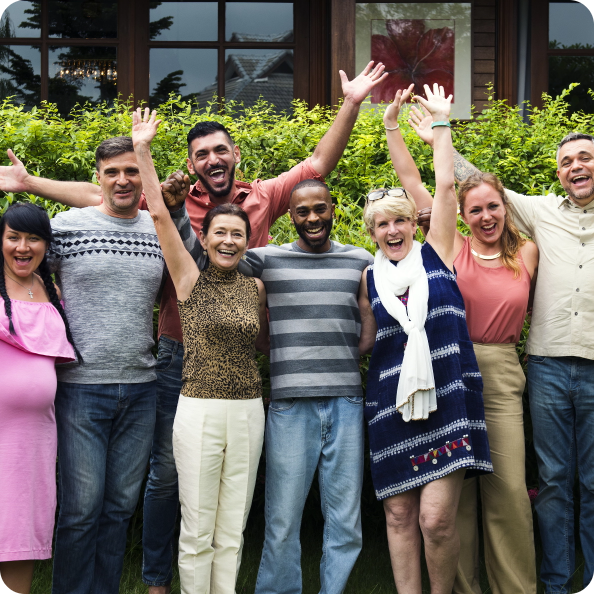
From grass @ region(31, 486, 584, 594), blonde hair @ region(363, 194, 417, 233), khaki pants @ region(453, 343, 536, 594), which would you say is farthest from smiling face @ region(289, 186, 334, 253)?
grass @ region(31, 486, 584, 594)

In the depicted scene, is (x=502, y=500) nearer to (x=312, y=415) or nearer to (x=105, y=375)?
(x=312, y=415)

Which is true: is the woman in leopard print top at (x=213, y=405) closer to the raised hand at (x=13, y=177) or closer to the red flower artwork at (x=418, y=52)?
the raised hand at (x=13, y=177)

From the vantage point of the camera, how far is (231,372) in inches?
130

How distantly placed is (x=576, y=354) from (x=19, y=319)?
277cm

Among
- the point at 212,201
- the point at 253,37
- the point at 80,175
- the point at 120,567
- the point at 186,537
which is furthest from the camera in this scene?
the point at 253,37

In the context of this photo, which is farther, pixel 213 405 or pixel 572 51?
pixel 572 51

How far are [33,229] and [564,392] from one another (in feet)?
9.17

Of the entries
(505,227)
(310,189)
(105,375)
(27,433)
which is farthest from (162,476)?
(505,227)

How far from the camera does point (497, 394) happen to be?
3607mm

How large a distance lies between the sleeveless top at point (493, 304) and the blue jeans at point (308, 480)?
80 centimetres

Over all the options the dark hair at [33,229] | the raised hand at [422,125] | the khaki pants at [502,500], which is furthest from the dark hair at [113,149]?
the khaki pants at [502,500]

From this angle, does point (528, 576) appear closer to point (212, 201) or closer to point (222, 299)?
point (222, 299)

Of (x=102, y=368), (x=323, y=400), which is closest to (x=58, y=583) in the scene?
(x=102, y=368)

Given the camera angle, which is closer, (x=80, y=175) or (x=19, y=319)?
(x=19, y=319)
